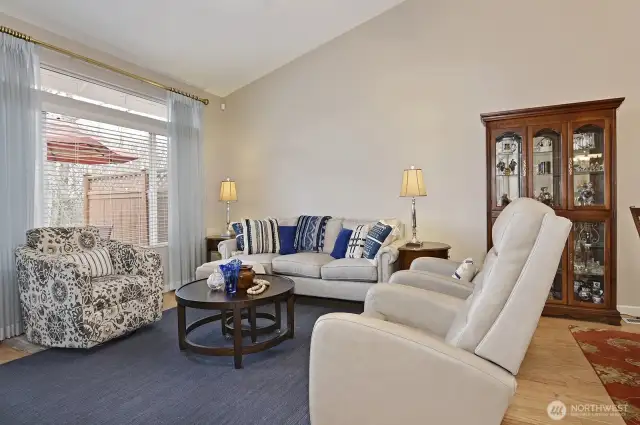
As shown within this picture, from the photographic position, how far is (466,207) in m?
4.01

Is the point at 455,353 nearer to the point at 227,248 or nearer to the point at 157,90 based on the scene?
the point at 227,248

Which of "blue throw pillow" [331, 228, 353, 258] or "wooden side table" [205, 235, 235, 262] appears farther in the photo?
"wooden side table" [205, 235, 235, 262]

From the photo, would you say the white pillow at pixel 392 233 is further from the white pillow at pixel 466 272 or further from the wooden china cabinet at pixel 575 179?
the white pillow at pixel 466 272

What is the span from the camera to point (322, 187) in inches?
189

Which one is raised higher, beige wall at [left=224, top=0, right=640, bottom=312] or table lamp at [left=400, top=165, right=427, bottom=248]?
beige wall at [left=224, top=0, right=640, bottom=312]

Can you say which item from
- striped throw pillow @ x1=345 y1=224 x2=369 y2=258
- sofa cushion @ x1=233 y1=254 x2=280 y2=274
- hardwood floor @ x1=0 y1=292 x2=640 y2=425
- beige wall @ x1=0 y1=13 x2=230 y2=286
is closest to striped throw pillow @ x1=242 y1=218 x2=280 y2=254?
sofa cushion @ x1=233 y1=254 x2=280 y2=274

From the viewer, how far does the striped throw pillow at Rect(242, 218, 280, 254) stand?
4305mm

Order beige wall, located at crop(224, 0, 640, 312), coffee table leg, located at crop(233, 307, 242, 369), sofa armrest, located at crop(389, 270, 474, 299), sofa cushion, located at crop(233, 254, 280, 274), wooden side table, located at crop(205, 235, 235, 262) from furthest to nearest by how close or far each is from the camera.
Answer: wooden side table, located at crop(205, 235, 235, 262)
sofa cushion, located at crop(233, 254, 280, 274)
beige wall, located at crop(224, 0, 640, 312)
coffee table leg, located at crop(233, 307, 242, 369)
sofa armrest, located at crop(389, 270, 474, 299)

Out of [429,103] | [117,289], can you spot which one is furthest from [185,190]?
[429,103]

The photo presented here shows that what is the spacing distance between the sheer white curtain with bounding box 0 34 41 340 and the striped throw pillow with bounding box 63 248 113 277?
0.56 m

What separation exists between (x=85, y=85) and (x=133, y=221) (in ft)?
4.83

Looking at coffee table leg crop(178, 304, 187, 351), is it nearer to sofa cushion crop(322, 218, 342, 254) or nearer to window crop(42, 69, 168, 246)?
window crop(42, 69, 168, 246)

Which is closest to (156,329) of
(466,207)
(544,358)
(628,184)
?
(544,358)

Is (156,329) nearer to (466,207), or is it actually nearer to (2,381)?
(2,381)
